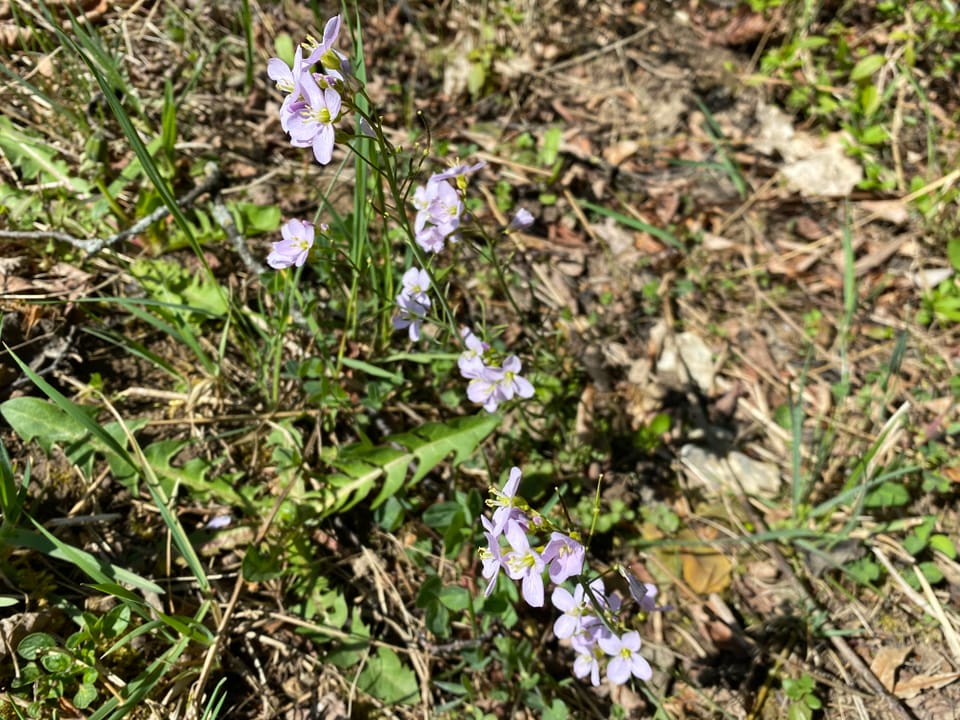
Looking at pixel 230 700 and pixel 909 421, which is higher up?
pixel 909 421

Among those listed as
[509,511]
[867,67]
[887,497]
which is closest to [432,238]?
[509,511]

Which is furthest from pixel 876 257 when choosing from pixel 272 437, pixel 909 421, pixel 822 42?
pixel 272 437

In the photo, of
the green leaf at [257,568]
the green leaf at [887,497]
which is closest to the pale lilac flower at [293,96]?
the green leaf at [257,568]

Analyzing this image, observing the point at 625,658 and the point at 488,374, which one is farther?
the point at 488,374

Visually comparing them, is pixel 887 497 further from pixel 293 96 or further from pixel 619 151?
pixel 293 96

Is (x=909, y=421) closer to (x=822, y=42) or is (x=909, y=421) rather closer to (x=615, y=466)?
(x=615, y=466)

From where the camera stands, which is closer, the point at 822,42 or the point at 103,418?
the point at 103,418

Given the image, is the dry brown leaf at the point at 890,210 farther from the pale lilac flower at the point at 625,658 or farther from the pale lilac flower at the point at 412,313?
the pale lilac flower at the point at 625,658
